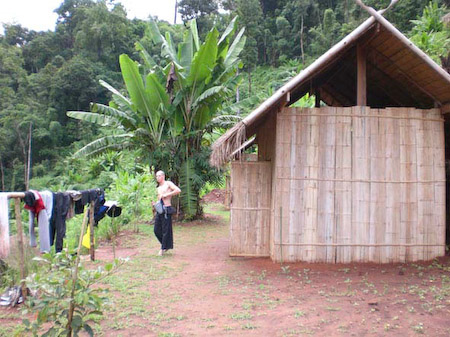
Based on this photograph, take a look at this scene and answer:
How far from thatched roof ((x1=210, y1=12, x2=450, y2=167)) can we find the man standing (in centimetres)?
166

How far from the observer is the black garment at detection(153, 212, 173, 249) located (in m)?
8.05

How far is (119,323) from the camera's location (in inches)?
184

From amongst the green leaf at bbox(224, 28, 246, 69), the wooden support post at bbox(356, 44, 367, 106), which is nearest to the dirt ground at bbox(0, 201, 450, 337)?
the wooden support post at bbox(356, 44, 367, 106)

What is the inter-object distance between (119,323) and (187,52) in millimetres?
9153

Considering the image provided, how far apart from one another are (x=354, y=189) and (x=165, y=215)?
11.4 ft

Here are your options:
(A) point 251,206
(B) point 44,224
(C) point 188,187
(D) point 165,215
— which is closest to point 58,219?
(B) point 44,224

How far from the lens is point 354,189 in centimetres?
717

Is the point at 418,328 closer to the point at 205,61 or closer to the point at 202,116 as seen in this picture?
the point at 205,61

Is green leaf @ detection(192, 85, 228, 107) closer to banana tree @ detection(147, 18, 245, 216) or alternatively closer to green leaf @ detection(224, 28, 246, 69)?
banana tree @ detection(147, 18, 245, 216)

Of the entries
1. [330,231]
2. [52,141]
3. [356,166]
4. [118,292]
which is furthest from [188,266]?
[52,141]

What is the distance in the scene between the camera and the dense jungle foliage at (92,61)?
86.6 ft

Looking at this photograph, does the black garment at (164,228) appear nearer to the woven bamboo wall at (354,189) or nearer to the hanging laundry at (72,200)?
the hanging laundry at (72,200)

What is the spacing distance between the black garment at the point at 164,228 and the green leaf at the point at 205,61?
484cm

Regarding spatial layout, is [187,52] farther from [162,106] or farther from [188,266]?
[188,266]
